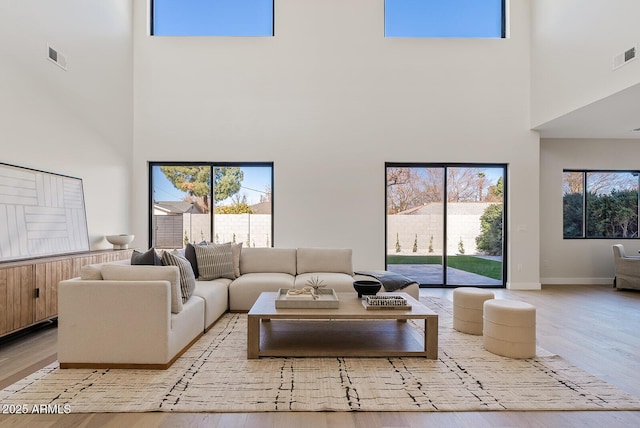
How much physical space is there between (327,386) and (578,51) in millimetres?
5676

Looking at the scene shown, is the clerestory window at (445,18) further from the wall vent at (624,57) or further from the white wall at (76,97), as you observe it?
the white wall at (76,97)

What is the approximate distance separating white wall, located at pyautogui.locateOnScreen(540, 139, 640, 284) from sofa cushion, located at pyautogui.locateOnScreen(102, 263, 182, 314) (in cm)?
657

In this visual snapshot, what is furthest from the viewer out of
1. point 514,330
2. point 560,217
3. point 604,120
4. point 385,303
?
point 560,217

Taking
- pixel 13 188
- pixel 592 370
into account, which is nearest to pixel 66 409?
pixel 13 188

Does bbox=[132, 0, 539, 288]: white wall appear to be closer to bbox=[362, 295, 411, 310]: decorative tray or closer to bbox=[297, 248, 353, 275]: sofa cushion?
bbox=[297, 248, 353, 275]: sofa cushion

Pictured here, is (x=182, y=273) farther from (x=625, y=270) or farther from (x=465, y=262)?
(x=625, y=270)

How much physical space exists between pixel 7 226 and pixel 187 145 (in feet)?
10.2

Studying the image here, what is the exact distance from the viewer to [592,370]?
2779 millimetres

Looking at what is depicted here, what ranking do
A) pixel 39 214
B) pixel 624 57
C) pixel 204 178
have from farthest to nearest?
pixel 204 178 → pixel 624 57 → pixel 39 214

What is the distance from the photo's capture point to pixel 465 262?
6406 millimetres

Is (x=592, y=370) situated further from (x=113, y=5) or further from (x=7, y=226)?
(x=113, y=5)

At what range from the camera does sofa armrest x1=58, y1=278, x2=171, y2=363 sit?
2678mm

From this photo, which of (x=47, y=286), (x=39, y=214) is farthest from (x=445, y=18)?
(x=47, y=286)

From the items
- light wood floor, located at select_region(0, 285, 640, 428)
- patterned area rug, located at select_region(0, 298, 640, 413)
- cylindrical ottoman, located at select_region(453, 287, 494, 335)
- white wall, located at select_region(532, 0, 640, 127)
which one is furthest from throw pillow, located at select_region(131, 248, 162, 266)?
white wall, located at select_region(532, 0, 640, 127)
